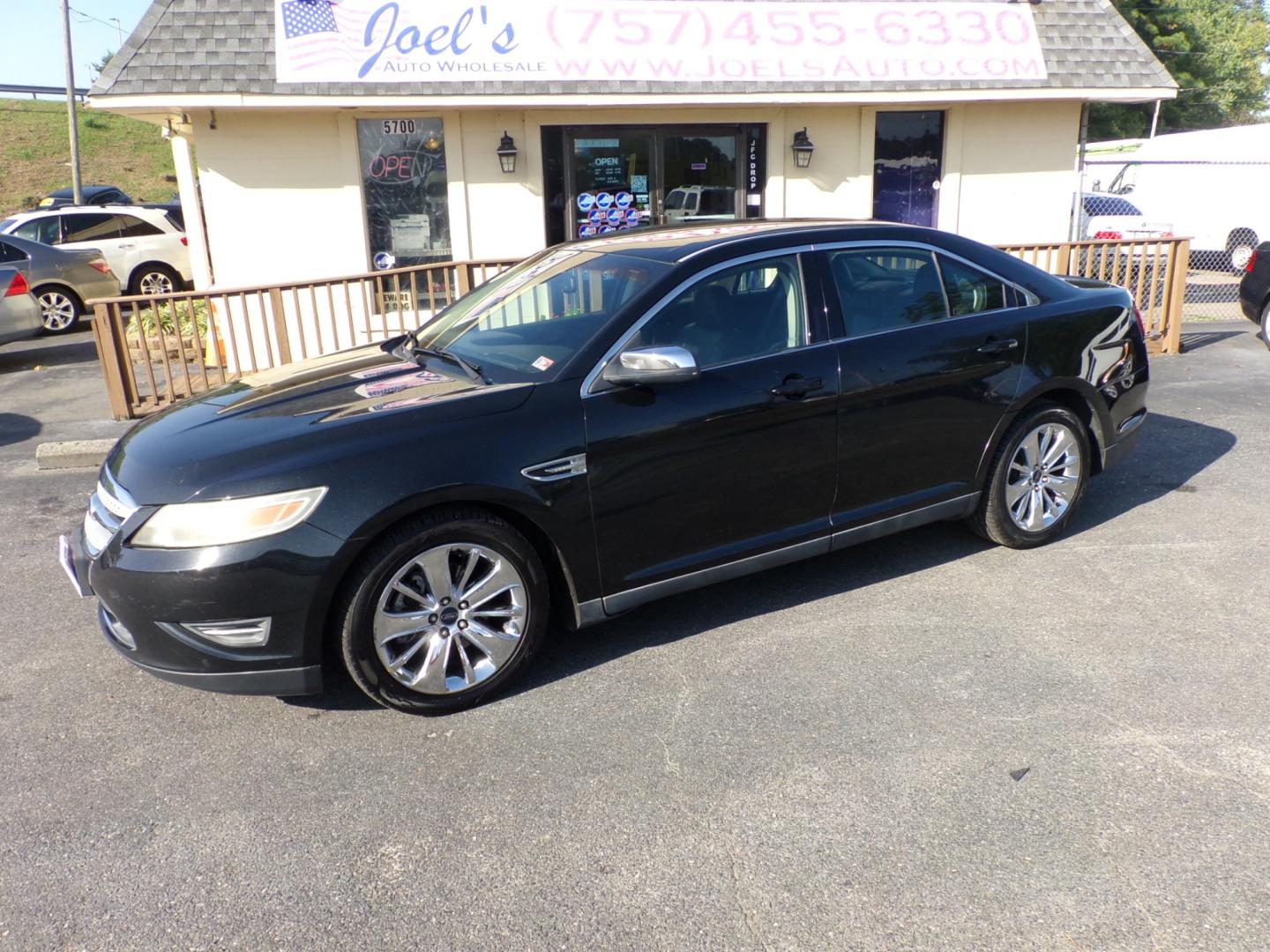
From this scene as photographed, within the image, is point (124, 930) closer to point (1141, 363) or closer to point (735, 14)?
point (1141, 363)

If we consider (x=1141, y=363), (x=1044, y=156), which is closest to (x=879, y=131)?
(x=1044, y=156)

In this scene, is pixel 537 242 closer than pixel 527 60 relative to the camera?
No

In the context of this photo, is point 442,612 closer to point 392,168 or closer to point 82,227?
point 392,168

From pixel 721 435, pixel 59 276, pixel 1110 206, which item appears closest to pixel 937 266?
pixel 721 435

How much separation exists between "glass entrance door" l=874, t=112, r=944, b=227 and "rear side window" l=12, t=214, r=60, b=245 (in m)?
12.4

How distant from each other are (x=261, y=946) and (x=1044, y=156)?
1136 cm

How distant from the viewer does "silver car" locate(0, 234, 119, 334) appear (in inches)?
532

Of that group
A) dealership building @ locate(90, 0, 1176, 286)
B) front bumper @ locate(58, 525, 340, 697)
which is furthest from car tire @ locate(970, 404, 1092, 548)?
dealership building @ locate(90, 0, 1176, 286)

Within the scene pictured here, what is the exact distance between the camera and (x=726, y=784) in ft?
10.4

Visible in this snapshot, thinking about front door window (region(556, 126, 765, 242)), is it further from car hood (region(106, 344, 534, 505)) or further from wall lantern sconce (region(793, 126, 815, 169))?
car hood (region(106, 344, 534, 505))

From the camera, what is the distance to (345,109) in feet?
32.6

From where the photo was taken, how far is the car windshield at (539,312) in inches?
157

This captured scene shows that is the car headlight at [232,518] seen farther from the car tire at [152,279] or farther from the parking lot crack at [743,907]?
the car tire at [152,279]

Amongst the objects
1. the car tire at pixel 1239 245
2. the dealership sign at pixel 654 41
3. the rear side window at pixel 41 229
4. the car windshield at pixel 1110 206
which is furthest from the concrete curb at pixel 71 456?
the car tire at pixel 1239 245
